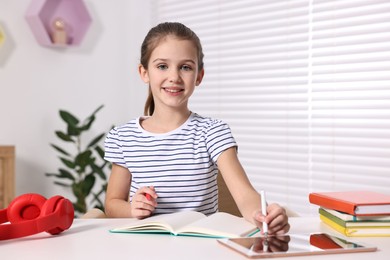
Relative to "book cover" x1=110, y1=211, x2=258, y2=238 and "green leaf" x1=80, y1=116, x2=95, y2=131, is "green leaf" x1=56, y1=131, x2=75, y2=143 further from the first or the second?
"book cover" x1=110, y1=211, x2=258, y2=238

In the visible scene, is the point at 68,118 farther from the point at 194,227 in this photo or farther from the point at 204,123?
the point at 194,227

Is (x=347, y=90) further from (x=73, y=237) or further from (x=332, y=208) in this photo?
(x=73, y=237)

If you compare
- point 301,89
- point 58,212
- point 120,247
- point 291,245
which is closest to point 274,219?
point 291,245

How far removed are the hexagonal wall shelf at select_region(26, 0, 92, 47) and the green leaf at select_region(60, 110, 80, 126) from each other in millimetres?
473

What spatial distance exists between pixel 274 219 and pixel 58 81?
2.98 meters

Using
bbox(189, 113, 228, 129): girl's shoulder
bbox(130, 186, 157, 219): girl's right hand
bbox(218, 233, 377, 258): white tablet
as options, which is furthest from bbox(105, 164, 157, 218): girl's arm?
bbox(218, 233, 377, 258): white tablet

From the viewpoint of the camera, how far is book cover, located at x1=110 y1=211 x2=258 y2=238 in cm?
128

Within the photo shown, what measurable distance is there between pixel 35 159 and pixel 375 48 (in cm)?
215

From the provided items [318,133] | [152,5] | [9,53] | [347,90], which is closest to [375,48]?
[347,90]

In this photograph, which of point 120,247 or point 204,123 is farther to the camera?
point 204,123

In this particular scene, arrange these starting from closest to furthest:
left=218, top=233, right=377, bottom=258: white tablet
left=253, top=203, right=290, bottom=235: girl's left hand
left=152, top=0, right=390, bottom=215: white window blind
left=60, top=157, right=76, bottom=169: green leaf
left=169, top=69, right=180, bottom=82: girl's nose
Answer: left=218, top=233, right=377, bottom=258: white tablet → left=253, top=203, right=290, bottom=235: girl's left hand → left=169, top=69, right=180, bottom=82: girl's nose → left=152, top=0, right=390, bottom=215: white window blind → left=60, top=157, right=76, bottom=169: green leaf

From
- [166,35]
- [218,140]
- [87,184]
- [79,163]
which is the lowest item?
[87,184]

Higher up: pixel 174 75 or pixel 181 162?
pixel 174 75

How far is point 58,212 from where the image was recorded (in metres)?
1.33
